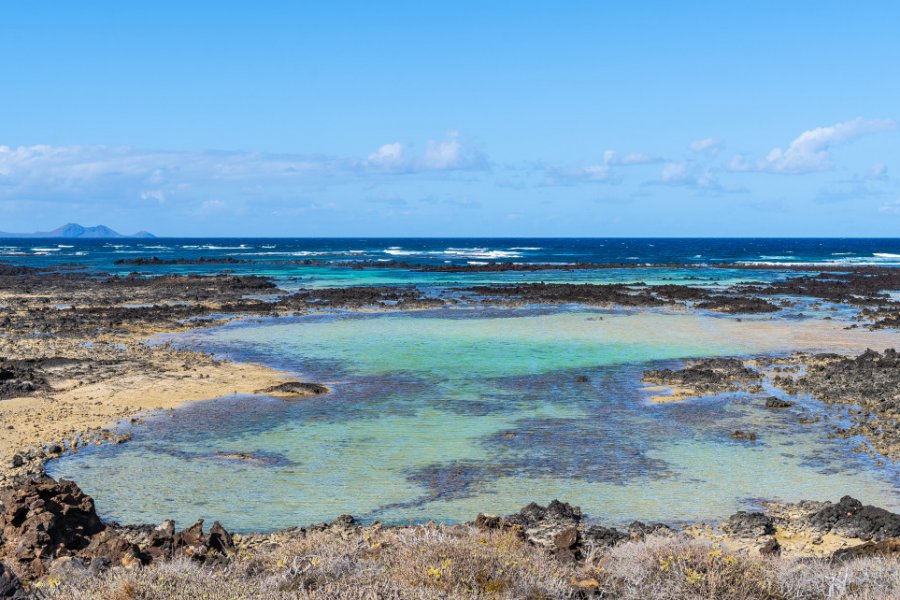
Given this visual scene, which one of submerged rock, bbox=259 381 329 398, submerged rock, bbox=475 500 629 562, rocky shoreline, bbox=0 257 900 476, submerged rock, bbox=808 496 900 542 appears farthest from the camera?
submerged rock, bbox=259 381 329 398

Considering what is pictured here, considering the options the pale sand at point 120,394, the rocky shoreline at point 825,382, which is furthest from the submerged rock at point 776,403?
the pale sand at point 120,394

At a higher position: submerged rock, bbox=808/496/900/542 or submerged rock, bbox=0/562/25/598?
submerged rock, bbox=0/562/25/598

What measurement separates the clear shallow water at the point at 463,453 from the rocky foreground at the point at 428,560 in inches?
54.2

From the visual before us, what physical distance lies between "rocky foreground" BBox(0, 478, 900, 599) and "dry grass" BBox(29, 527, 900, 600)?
0.04 ft

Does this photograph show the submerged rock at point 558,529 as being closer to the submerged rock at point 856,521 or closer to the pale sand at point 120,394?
the submerged rock at point 856,521

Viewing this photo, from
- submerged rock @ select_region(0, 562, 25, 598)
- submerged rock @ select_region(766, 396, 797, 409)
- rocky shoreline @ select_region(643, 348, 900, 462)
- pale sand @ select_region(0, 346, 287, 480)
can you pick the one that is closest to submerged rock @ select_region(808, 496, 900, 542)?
rocky shoreline @ select_region(643, 348, 900, 462)

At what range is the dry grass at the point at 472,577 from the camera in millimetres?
6074

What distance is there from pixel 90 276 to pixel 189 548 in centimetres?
6284

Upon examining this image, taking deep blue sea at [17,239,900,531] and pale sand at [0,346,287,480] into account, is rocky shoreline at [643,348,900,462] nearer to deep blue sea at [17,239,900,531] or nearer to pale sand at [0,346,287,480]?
deep blue sea at [17,239,900,531]

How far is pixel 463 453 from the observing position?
46.3ft

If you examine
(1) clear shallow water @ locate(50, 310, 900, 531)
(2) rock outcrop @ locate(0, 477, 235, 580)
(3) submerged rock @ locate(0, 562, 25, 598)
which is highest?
(3) submerged rock @ locate(0, 562, 25, 598)

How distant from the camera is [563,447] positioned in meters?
14.5

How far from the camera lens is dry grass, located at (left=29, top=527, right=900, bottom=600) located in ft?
19.9

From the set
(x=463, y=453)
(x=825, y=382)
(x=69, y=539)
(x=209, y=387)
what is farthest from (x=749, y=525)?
(x=209, y=387)
